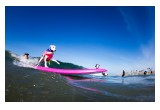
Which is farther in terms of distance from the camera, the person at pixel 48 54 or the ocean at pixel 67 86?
the person at pixel 48 54

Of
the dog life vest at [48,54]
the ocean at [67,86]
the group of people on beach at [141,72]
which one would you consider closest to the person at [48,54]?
the dog life vest at [48,54]

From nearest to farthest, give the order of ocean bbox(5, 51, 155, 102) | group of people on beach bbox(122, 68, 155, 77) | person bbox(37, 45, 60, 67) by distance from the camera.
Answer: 1. ocean bbox(5, 51, 155, 102)
2. person bbox(37, 45, 60, 67)
3. group of people on beach bbox(122, 68, 155, 77)

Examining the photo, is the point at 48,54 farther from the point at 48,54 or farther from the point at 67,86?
the point at 67,86

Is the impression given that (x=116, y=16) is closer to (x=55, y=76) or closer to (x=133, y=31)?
(x=133, y=31)

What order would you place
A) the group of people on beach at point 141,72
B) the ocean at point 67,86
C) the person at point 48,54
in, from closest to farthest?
the ocean at point 67,86, the person at point 48,54, the group of people on beach at point 141,72

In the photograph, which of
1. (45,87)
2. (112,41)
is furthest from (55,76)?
(112,41)

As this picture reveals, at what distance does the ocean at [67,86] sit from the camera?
5861 mm

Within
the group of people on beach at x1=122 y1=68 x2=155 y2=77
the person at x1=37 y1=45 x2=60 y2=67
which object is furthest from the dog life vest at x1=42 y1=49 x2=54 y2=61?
the group of people on beach at x1=122 y1=68 x2=155 y2=77

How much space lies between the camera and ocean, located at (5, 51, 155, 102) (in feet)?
19.2

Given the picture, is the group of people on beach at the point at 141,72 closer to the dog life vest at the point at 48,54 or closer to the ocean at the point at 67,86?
the ocean at the point at 67,86

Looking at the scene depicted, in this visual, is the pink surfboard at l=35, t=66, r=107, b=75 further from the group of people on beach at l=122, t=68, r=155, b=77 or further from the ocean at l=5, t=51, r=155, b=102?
the group of people on beach at l=122, t=68, r=155, b=77
